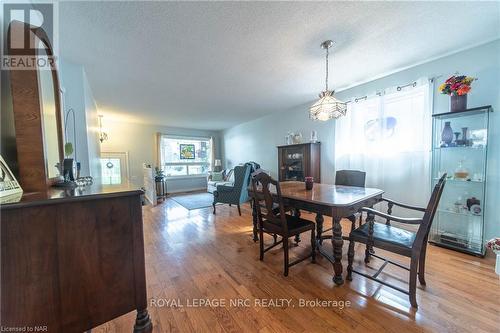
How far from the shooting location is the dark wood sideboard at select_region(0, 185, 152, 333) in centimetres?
75

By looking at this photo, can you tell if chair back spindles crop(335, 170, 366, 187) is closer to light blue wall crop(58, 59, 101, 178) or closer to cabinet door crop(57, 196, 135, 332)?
cabinet door crop(57, 196, 135, 332)

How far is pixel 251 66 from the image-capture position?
8.22 ft

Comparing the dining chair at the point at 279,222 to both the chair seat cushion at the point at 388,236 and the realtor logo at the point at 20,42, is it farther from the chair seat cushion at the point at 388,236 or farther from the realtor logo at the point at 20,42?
the realtor logo at the point at 20,42

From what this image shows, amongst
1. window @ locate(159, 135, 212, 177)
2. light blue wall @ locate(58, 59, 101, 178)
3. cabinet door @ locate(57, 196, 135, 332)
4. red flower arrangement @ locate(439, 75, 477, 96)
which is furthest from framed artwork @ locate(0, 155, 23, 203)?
window @ locate(159, 135, 212, 177)

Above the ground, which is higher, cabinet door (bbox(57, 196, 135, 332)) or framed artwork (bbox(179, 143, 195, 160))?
framed artwork (bbox(179, 143, 195, 160))

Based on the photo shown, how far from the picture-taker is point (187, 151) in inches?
277

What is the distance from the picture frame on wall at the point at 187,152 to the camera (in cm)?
691

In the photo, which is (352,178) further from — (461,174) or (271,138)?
(271,138)

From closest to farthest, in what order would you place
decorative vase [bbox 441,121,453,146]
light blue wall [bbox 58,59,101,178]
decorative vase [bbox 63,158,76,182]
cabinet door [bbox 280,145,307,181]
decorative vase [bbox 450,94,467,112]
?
decorative vase [bbox 63,158,76,182], decorative vase [bbox 450,94,467,112], decorative vase [bbox 441,121,453,146], light blue wall [bbox 58,59,101,178], cabinet door [bbox 280,145,307,181]

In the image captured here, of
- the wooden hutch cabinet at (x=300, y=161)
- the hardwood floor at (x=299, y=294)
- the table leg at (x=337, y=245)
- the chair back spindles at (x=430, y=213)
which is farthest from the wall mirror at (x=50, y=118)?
the wooden hutch cabinet at (x=300, y=161)

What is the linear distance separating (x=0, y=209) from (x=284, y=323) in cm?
159

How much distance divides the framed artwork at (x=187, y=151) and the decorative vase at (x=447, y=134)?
6.68 m

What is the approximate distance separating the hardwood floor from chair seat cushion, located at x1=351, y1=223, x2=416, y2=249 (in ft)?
1.42

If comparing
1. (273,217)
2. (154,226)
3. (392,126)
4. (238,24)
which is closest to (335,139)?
(392,126)
